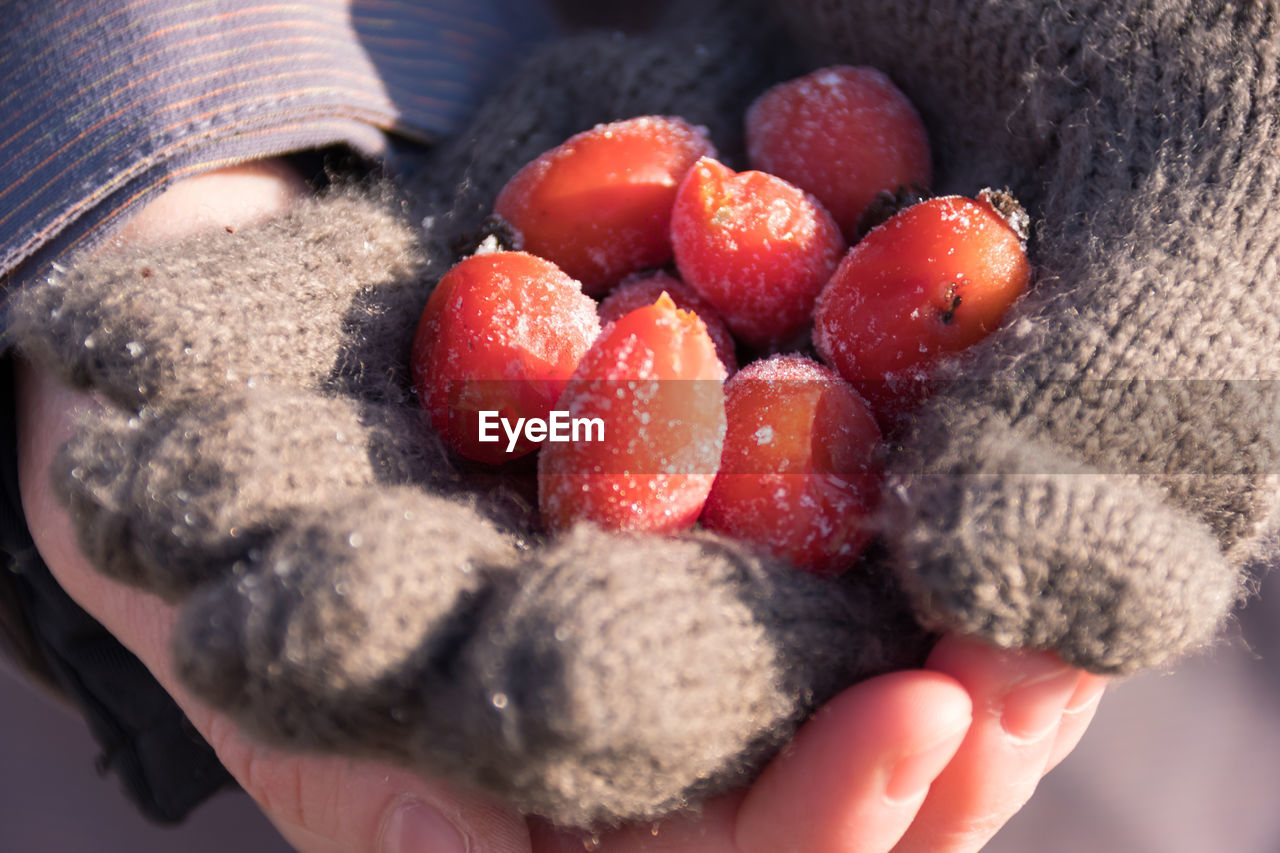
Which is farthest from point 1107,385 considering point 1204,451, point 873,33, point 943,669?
point 873,33

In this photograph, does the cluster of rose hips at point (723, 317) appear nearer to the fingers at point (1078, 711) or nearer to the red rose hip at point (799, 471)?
the red rose hip at point (799, 471)

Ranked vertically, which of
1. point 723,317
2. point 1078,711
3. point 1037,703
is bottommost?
point 1078,711

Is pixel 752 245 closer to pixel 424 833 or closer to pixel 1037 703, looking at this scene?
pixel 1037 703

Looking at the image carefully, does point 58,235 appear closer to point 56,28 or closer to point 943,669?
point 56,28

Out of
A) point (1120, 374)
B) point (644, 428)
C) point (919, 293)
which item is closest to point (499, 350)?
point (644, 428)

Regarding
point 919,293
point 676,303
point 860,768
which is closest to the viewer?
point 860,768
